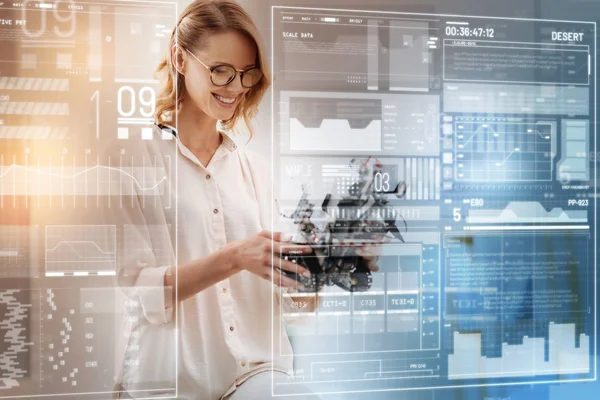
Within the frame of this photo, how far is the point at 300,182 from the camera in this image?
1847 mm

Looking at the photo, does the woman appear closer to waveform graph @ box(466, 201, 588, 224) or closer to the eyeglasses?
the eyeglasses

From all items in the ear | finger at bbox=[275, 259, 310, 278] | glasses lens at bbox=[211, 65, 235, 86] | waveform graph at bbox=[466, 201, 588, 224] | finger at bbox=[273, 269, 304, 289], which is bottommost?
finger at bbox=[273, 269, 304, 289]

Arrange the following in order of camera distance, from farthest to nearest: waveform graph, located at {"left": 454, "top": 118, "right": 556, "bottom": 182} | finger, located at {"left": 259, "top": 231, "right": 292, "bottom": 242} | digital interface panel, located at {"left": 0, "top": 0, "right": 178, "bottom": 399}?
waveform graph, located at {"left": 454, "top": 118, "right": 556, "bottom": 182} → finger, located at {"left": 259, "top": 231, "right": 292, "bottom": 242} → digital interface panel, located at {"left": 0, "top": 0, "right": 178, "bottom": 399}

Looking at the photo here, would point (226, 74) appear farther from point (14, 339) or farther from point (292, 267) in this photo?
point (14, 339)

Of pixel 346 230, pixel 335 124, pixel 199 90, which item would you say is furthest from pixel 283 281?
pixel 199 90

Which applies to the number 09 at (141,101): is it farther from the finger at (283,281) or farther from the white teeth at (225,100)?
the finger at (283,281)

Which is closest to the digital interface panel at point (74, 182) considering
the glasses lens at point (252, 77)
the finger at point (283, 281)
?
the glasses lens at point (252, 77)

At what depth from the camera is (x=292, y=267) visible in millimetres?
1824

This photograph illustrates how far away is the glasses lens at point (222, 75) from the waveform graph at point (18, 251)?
65 centimetres

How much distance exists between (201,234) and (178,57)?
0.51m

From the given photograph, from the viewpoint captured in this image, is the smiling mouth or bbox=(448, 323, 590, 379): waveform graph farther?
bbox=(448, 323, 590, 379): waveform graph

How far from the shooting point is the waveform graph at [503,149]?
6.49ft

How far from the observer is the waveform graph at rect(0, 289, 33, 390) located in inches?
67.6

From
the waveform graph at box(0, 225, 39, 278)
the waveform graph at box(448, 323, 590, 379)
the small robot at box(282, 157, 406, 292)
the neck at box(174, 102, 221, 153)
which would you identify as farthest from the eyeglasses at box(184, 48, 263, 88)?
the waveform graph at box(448, 323, 590, 379)
